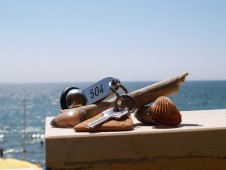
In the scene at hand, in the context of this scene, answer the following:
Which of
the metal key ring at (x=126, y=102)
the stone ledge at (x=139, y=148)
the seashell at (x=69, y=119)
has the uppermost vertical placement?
the metal key ring at (x=126, y=102)

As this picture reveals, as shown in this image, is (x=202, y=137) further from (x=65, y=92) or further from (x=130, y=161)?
(x=65, y=92)

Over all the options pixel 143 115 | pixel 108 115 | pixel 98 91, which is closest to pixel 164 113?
pixel 143 115

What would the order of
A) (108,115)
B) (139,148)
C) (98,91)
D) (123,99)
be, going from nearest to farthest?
(139,148) < (108,115) < (123,99) < (98,91)

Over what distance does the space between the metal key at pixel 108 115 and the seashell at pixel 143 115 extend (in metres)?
0.11

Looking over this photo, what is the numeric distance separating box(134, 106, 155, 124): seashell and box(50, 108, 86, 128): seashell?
10.5 inches

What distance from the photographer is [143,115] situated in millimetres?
2170

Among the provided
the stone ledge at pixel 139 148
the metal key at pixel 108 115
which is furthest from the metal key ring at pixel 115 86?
the stone ledge at pixel 139 148

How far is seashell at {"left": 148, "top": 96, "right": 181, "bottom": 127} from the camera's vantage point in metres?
2.04

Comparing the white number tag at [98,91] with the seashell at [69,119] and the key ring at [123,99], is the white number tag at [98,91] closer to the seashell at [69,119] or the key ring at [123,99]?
the key ring at [123,99]

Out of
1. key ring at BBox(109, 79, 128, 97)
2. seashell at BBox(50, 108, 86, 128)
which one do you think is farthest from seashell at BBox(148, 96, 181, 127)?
seashell at BBox(50, 108, 86, 128)

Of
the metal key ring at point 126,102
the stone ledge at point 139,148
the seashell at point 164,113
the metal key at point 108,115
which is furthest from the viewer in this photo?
the metal key ring at point 126,102

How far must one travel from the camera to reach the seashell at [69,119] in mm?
2121

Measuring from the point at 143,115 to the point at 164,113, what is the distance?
15cm

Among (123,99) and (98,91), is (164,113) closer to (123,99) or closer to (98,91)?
(123,99)
